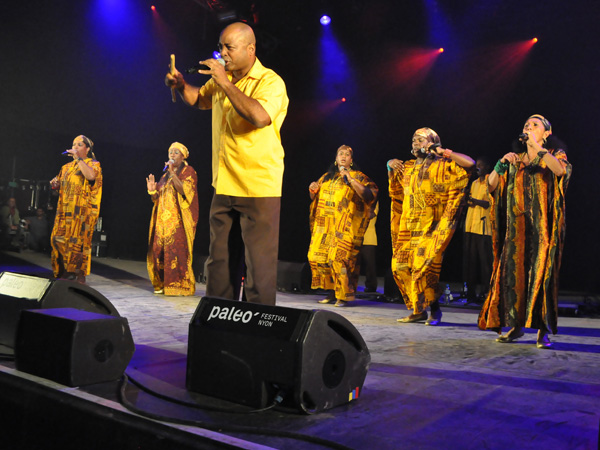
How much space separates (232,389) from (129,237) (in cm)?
1209

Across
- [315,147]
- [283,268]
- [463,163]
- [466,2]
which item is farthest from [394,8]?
[463,163]

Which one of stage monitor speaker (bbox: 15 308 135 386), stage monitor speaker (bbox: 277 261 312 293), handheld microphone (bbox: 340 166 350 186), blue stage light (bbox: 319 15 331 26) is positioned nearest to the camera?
stage monitor speaker (bbox: 15 308 135 386)

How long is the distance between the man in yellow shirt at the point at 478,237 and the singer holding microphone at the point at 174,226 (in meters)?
3.54

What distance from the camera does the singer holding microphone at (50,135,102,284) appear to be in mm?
6777

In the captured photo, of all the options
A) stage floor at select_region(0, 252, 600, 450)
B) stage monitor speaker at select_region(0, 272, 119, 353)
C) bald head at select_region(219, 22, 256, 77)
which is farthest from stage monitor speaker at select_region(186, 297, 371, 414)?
bald head at select_region(219, 22, 256, 77)

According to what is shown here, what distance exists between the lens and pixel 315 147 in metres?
11.0

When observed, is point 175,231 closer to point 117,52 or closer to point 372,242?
point 372,242

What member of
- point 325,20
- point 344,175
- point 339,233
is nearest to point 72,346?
point 344,175

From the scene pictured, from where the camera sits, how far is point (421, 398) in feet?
7.65

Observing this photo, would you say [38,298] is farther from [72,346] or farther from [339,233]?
[339,233]

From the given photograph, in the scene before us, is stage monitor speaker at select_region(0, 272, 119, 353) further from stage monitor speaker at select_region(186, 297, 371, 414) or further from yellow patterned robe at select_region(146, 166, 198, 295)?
yellow patterned robe at select_region(146, 166, 198, 295)

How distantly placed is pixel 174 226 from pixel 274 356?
4.87 meters

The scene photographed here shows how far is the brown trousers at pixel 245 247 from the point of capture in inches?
100

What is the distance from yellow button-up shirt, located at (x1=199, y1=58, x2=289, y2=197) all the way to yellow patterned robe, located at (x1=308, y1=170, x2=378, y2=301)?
4060 mm
